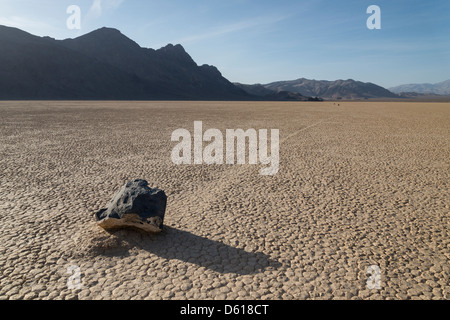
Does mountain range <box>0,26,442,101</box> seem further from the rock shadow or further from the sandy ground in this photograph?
the rock shadow

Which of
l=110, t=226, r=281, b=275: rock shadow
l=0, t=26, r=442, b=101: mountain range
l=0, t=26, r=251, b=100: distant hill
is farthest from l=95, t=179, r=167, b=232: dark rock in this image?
l=0, t=26, r=251, b=100: distant hill

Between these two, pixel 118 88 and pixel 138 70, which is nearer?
pixel 118 88

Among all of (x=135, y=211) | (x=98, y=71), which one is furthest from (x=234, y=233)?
(x=98, y=71)

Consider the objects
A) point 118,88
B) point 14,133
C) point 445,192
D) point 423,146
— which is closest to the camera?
point 445,192

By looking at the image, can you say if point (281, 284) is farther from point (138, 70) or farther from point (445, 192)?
point (138, 70)

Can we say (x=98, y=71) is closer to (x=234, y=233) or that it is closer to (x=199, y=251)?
(x=234, y=233)

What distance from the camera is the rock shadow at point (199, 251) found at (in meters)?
4.04

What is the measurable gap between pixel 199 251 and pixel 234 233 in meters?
0.77

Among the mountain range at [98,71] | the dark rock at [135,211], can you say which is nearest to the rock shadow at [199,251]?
the dark rock at [135,211]

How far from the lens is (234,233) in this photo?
16.2 feet

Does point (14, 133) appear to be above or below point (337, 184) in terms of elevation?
above

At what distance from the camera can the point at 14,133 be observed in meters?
14.7
